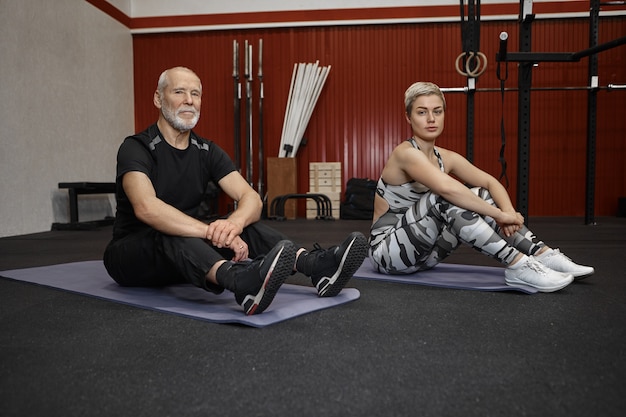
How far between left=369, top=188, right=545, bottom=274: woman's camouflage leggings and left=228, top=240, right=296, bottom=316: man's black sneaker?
2.66 feet

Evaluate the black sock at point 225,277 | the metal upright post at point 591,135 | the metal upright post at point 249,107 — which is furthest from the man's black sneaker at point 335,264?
the metal upright post at point 249,107

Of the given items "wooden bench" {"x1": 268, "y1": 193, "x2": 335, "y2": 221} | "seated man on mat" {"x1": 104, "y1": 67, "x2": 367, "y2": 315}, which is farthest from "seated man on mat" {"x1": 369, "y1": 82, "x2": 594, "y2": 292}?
"wooden bench" {"x1": 268, "y1": 193, "x2": 335, "y2": 221}

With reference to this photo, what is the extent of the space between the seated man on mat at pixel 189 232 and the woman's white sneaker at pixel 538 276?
717 millimetres

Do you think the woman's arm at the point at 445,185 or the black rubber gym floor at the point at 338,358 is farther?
the woman's arm at the point at 445,185

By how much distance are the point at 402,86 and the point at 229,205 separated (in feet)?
10.2

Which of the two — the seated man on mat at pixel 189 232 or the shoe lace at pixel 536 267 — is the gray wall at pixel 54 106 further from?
the shoe lace at pixel 536 267

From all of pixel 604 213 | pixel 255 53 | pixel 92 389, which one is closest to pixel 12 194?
pixel 255 53

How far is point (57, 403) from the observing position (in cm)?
113

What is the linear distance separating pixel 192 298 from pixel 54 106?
4698mm

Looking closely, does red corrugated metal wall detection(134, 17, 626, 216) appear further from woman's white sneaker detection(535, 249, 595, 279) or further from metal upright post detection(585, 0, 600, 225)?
woman's white sneaker detection(535, 249, 595, 279)

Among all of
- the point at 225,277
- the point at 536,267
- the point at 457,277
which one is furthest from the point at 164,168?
the point at 536,267

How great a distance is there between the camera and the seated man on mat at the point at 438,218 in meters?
2.12

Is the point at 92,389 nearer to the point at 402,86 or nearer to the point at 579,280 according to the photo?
the point at 579,280

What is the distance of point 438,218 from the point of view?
7.38 feet
